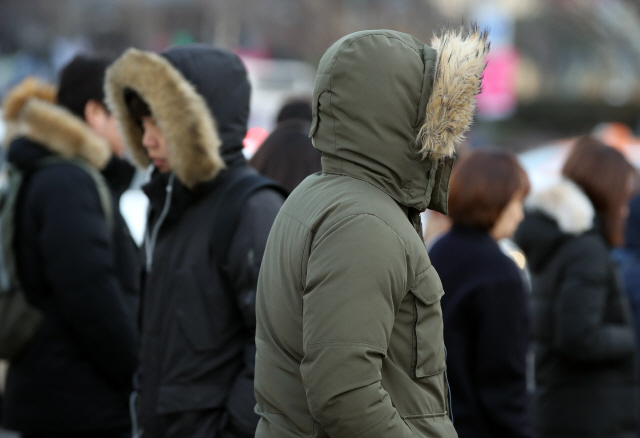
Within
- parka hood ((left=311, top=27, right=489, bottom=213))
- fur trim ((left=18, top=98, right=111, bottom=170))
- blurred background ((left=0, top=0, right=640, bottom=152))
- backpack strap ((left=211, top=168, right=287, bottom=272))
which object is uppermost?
parka hood ((left=311, top=27, right=489, bottom=213))

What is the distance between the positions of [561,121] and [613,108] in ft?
7.16

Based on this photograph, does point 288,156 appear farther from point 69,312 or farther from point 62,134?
point 69,312

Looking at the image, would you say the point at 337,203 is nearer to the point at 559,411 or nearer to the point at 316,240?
the point at 316,240

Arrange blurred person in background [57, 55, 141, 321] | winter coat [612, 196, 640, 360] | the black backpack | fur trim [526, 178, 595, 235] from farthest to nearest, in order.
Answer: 1. winter coat [612, 196, 640, 360]
2. fur trim [526, 178, 595, 235]
3. blurred person in background [57, 55, 141, 321]
4. the black backpack

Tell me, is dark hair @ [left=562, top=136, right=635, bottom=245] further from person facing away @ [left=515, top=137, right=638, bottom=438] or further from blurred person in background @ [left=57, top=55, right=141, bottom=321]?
blurred person in background @ [left=57, top=55, right=141, bottom=321]

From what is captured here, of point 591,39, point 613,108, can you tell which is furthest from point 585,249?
point 591,39

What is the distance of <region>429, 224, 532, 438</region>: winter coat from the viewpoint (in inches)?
132

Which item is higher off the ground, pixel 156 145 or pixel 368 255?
pixel 368 255

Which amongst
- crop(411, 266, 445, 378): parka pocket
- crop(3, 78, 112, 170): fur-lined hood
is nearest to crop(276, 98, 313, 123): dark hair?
crop(3, 78, 112, 170): fur-lined hood

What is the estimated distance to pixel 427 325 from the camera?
1.95 metres

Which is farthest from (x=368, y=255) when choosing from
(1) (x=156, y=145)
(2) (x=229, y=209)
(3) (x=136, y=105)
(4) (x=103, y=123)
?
(4) (x=103, y=123)

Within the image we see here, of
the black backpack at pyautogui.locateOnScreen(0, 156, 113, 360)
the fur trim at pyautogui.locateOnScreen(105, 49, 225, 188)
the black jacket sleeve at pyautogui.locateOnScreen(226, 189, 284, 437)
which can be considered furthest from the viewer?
the black backpack at pyautogui.locateOnScreen(0, 156, 113, 360)

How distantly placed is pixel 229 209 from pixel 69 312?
1.09 m

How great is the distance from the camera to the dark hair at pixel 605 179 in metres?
4.34
